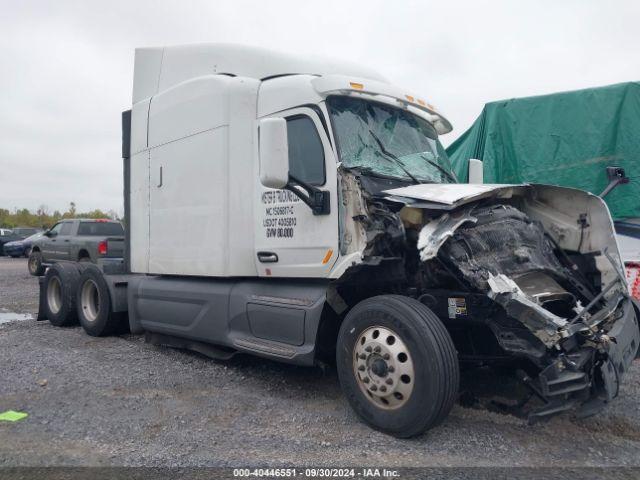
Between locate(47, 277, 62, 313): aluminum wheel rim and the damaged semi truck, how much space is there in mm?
2334

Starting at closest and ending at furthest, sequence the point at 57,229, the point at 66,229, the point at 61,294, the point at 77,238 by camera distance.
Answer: the point at 61,294, the point at 77,238, the point at 66,229, the point at 57,229

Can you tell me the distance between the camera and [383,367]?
4.01 metres

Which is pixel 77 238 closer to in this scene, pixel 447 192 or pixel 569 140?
pixel 569 140

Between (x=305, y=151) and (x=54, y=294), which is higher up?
(x=305, y=151)

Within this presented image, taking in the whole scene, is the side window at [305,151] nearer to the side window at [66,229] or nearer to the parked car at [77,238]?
the parked car at [77,238]

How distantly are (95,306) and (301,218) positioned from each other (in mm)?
4495

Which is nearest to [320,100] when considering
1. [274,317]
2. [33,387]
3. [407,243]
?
[407,243]

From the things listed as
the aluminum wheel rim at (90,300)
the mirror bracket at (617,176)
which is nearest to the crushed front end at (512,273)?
the mirror bracket at (617,176)

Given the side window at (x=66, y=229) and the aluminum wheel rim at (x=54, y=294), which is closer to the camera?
the aluminum wheel rim at (x=54, y=294)

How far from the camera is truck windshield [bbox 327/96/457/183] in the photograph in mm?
4871

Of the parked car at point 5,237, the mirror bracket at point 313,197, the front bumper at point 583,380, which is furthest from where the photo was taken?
the parked car at point 5,237

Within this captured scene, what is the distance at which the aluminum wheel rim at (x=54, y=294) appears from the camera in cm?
861

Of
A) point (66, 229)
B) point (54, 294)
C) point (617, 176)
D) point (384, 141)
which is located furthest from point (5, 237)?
point (617, 176)

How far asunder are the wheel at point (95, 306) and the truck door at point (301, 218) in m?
3.12
